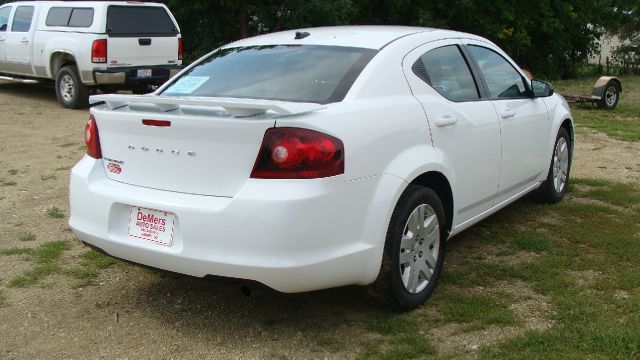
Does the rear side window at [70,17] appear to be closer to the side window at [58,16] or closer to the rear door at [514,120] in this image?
the side window at [58,16]

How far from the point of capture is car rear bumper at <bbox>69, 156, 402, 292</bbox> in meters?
3.25

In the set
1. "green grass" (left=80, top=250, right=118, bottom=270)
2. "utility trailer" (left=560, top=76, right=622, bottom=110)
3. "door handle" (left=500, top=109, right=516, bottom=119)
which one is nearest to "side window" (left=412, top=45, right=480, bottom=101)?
"door handle" (left=500, top=109, right=516, bottom=119)

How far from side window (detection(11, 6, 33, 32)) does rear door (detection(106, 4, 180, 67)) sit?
227 cm

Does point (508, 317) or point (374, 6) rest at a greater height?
point (374, 6)

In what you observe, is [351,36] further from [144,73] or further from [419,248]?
[144,73]

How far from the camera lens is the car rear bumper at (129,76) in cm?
1168

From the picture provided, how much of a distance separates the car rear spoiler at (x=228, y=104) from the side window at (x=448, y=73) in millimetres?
1022

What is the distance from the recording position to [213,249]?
3.34m

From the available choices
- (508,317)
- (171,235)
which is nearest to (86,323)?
(171,235)

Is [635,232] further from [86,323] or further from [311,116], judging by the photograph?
[86,323]

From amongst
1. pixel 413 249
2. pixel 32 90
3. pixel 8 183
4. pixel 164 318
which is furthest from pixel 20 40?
pixel 413 249

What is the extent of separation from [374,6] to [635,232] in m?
16.2

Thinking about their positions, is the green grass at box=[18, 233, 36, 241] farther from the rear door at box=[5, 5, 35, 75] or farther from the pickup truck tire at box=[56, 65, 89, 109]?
the rear door at box=[5, 5, 35, 75]

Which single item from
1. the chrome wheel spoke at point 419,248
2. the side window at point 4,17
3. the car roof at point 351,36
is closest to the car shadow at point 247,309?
the chrome wheel spoke at point 419,248
